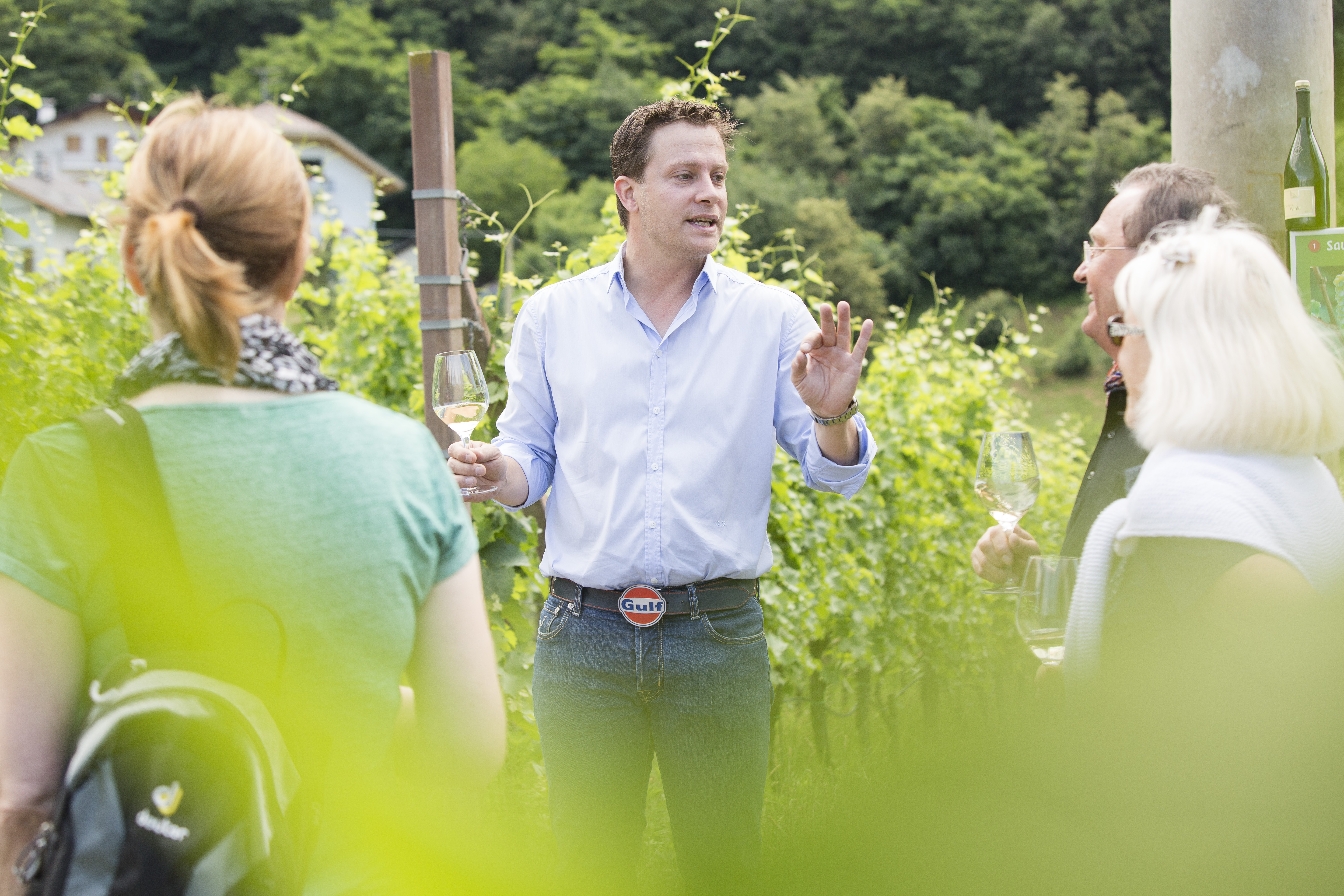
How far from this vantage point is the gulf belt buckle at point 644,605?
211 centimetres

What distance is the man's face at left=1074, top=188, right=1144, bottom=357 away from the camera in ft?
5.82

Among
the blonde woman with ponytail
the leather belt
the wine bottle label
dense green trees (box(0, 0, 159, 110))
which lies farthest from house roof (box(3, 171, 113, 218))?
the blonde woman with ponytail

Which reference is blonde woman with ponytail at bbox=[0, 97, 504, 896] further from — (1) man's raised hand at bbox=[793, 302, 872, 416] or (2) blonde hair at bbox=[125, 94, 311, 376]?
(1) man's raised hand at bbox=[793, 302, 872, 416]

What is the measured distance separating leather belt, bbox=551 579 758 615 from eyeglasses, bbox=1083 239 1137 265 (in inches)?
35.7

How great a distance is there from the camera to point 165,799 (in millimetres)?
798

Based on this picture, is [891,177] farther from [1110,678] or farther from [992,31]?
[1110,678]

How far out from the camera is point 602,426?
2197mm

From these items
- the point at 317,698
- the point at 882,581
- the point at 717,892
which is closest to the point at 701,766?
the point at 317,698

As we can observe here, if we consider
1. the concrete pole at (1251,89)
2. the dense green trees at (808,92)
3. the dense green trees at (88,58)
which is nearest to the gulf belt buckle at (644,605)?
the concrete pole at (1251,89)

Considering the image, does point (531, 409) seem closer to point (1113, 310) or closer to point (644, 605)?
point (644, 605)

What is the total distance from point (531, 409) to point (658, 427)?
31 centimetres

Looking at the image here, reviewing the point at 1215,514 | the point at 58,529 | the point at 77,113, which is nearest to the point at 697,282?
the point at 1215,514

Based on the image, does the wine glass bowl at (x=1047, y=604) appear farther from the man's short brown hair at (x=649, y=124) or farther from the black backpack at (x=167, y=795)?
the man's short brown hair at (x=649, y=124)

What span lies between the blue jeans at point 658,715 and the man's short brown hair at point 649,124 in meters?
0.99
